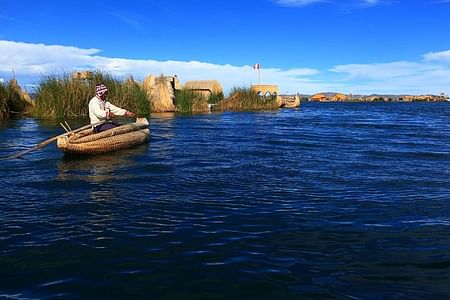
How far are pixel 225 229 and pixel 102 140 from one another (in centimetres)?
778

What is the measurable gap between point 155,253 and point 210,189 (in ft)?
11.2

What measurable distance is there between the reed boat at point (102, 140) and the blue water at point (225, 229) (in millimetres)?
501

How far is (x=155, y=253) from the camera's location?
5.40 meters

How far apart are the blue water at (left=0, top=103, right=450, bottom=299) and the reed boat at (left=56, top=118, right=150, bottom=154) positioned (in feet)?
1.65

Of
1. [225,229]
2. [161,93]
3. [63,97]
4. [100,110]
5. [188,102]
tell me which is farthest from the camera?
[188,102]

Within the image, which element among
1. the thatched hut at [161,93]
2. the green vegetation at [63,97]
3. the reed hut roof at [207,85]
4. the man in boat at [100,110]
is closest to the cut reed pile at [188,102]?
the thatched hut at [161,93]

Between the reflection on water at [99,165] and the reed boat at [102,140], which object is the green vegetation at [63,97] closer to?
the reed boat at [102,140]

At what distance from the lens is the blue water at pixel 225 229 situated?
15.0ft

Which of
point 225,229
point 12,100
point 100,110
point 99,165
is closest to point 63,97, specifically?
point 12,100

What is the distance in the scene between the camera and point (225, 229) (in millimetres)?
6262

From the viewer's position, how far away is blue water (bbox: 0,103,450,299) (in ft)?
15.0

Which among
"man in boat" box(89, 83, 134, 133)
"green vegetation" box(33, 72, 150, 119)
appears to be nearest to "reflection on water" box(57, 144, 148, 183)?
"man in boat" box(89, 83, 134, 133)

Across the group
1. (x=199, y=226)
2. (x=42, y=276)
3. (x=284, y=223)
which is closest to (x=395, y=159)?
(x=284, y=223)

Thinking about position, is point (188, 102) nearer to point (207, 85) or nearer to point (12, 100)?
point (207, 85)
